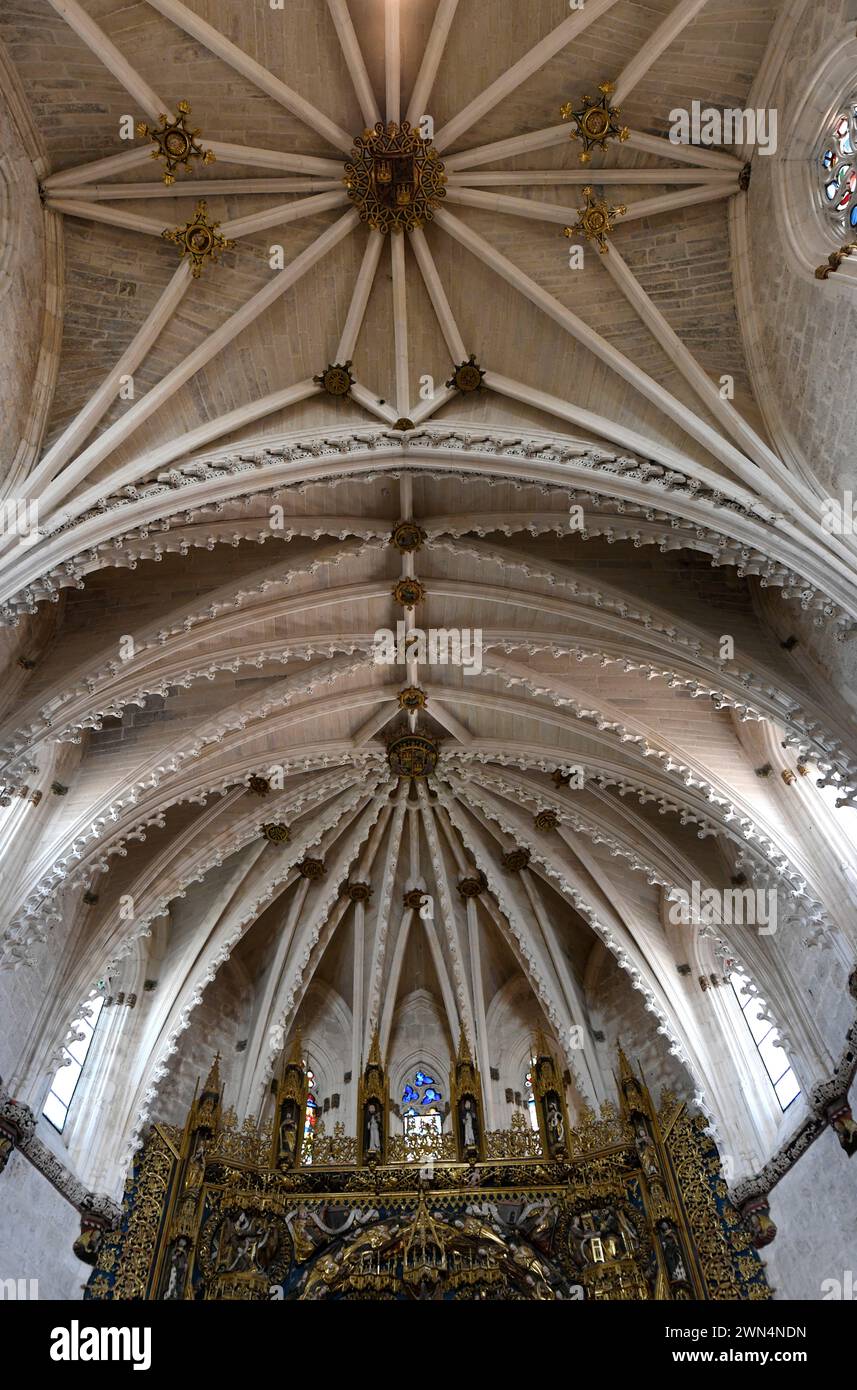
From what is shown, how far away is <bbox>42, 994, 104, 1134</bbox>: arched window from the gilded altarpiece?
59.2 inches

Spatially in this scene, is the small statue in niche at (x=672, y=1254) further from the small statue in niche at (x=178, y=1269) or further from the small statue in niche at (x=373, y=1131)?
the small statue in niche at (x=178, y=1269)

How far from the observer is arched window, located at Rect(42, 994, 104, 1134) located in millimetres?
15617

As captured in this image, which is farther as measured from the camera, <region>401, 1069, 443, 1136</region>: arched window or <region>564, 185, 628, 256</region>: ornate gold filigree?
<region>401, 1069, 443, 1136</region>: arched window

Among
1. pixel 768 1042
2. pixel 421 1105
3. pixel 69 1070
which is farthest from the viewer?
pixel 421 1105

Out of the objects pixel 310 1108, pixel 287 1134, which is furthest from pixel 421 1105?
pixel 287 1134

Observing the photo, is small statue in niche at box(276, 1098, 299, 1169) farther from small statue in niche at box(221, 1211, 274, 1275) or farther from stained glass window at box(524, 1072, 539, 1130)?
stained glass window at box(524, 1072, 539, 1130)

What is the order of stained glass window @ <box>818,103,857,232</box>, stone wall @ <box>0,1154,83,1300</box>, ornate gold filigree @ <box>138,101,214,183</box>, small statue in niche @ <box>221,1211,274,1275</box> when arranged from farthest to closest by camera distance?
small statue in niche @ <box>221,1211,274,1275</box> → stone wall @ <box>0,1154,83,1300</box> → ornate gold filigree @ <box>138,101,214,183</box> → stained glass window @ <box>818,103,857,232</box>

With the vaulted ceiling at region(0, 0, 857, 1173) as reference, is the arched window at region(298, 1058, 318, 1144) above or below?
below

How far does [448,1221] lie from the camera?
51.6 feet

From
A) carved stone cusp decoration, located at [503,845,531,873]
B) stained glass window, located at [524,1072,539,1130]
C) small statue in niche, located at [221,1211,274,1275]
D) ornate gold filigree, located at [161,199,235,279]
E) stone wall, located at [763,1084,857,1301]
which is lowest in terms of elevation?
stone wall, located at [763,1084,857,1301]

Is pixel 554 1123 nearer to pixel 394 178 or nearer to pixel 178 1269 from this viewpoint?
pixel 178 1269

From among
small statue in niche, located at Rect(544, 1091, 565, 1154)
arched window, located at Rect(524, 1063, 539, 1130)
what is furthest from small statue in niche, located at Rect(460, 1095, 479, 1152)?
arched window, located at Rect(524, 1063, 539, 1130)

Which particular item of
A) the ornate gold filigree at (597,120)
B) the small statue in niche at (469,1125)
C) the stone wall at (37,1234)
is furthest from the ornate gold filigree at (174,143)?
the small statue in niche at (469,1125)

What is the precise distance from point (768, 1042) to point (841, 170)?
496 inches
